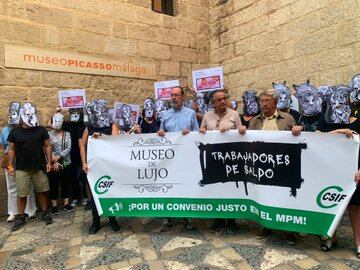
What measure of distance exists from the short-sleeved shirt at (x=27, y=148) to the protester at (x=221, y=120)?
7.94 ft

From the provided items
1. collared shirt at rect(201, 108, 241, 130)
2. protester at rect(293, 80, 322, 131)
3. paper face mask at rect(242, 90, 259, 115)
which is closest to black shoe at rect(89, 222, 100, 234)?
collared shirt at rect(201, 108, 241, 130)

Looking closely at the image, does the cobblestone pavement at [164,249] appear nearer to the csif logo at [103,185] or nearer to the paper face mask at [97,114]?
Answer: the csif logo at [103,185]

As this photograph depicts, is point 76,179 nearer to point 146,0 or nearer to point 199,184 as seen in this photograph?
point 199,184

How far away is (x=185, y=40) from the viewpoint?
776 centimetres

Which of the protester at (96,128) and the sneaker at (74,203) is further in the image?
the sneaker at (74,203)

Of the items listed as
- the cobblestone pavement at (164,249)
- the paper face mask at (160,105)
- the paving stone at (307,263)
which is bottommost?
the paving stone at (307,263)

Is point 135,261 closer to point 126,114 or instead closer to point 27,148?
point 27,148

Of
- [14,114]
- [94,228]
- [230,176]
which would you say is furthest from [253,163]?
[14,114]

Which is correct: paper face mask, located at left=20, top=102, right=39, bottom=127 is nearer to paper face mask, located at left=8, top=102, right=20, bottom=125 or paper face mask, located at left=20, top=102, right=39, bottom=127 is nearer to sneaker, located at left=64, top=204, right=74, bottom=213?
paper face mask, located at left=8, top=102, right=20, bottom=125

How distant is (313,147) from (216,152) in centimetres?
106

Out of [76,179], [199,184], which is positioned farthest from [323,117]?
[76,179]

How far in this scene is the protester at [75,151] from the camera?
548 cm

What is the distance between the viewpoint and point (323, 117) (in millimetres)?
3518

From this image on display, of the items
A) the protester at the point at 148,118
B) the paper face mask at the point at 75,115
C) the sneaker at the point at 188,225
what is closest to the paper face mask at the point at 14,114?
the paper face mask at the point at 75,115
